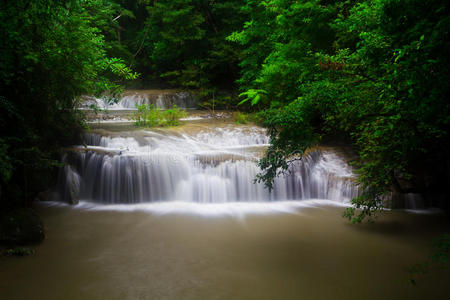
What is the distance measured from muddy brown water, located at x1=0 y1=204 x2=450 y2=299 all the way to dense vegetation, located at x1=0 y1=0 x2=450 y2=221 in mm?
856

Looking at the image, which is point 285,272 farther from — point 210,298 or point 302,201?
point 302,201

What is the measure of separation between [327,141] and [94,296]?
893 centimetres

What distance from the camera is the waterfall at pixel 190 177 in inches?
334

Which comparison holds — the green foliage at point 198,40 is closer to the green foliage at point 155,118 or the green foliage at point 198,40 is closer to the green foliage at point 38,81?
the green foliage at point 155,118

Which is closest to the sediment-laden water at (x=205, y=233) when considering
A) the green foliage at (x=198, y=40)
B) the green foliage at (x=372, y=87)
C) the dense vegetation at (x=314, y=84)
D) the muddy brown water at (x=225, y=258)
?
the muddy brown water at (x=225, y=258)

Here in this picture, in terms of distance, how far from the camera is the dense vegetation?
8.79 ft

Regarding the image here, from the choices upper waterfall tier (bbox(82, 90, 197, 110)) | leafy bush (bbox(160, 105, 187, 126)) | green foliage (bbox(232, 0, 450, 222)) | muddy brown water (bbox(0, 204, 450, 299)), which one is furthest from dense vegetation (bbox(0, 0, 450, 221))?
upper waterfall tier (bbox(82, 90, 197, 110))

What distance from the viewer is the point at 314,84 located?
5426 mm

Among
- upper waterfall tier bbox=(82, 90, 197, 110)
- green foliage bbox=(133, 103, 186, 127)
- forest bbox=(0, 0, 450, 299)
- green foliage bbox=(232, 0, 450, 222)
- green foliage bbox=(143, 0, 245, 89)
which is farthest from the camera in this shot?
green foliage bbox=(143, 0, 245, 89)

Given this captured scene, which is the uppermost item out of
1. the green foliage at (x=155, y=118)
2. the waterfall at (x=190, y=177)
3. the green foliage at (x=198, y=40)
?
the green foliage at (x=198, y=40)

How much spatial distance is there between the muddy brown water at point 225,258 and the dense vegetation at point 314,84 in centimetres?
86

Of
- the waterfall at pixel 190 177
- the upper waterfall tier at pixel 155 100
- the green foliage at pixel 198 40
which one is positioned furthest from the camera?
the green foliage at pixel 198 40

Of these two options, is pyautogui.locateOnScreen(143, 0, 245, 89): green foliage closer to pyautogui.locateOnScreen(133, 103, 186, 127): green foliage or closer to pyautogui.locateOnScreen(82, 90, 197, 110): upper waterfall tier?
pyautogui.locateOnScreen(82, 90, 197, 110): upper waterfall tier

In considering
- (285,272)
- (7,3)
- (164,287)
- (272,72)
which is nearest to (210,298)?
(164,287)
